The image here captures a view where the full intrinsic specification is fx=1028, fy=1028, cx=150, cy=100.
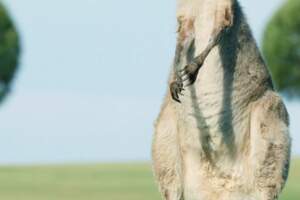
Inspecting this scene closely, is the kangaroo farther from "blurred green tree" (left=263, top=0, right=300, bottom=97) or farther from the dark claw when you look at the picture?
"blurred green tree" (left=263, top=0, right=300, bottom=97)

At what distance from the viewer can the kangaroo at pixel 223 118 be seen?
6.88 meters

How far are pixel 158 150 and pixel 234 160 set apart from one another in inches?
21.6

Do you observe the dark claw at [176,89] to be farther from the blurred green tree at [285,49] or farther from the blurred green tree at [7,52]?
the blurred green tree at [285,49]

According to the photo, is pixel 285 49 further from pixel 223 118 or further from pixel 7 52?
pixel 223 118

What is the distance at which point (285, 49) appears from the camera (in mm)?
59281

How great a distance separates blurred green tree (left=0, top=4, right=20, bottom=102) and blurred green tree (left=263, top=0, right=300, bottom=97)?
47.0 ft

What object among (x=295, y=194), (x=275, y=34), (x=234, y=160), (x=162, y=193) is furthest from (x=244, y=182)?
(x=275, y=34)

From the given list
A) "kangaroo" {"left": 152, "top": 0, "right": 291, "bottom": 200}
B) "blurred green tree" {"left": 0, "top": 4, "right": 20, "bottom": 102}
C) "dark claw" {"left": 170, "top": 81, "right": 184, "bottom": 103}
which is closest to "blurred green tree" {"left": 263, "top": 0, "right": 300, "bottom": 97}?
"blurred green tree" {"left": 0, "top": 4, "right": 20, "bottom": 102}

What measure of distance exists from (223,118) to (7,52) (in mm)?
49687

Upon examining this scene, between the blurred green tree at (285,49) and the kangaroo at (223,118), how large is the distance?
5210 cm

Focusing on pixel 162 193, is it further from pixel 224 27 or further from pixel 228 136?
pixel 224 27

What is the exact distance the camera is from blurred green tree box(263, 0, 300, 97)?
59.4 meters

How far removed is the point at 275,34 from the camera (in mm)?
59594

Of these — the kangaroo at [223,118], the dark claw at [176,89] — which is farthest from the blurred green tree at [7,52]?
the dark claw at [176,89]
